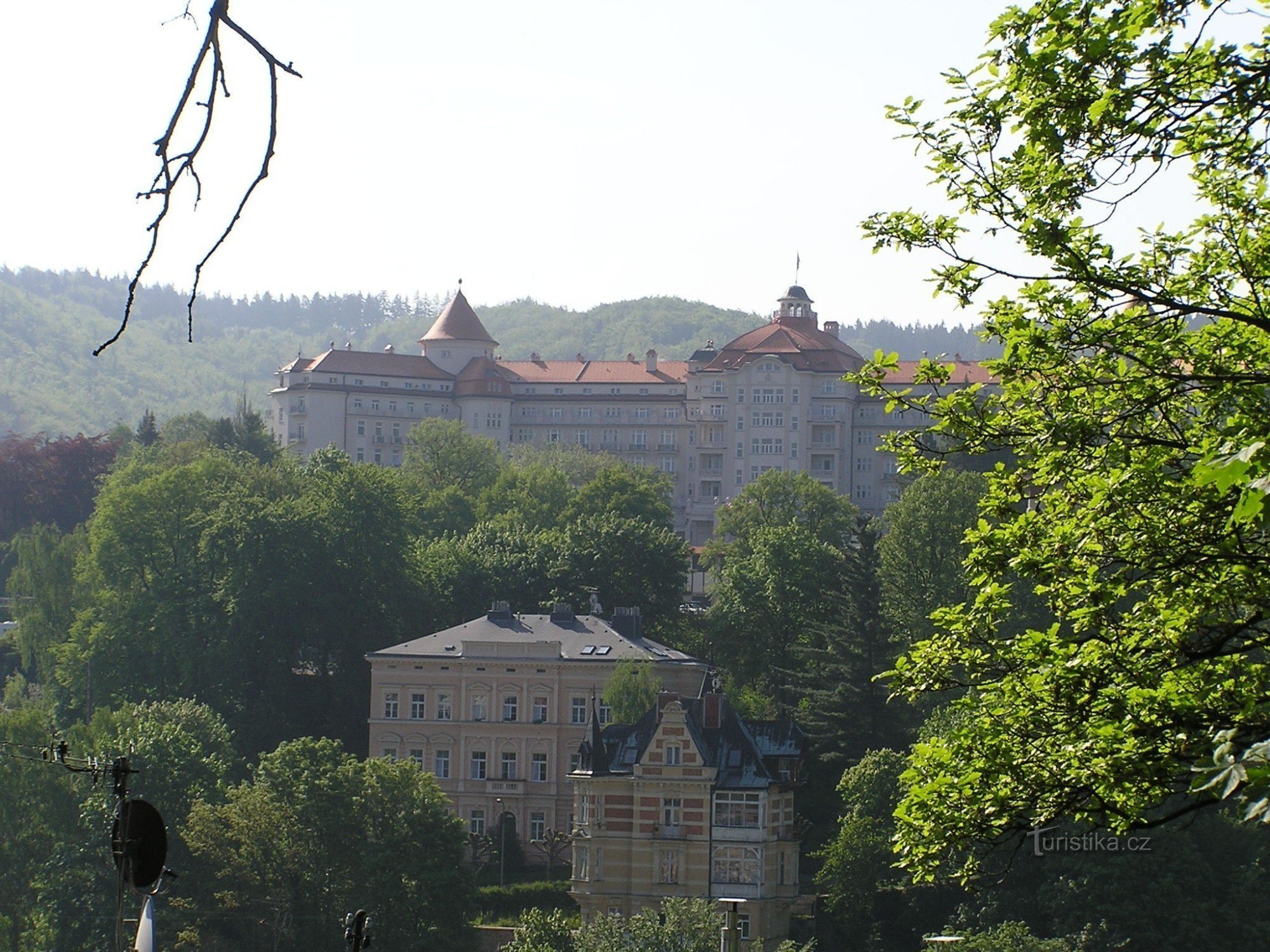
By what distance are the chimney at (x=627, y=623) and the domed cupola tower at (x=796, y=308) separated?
75.2 meters

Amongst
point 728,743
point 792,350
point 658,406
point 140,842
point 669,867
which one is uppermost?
point 792,350

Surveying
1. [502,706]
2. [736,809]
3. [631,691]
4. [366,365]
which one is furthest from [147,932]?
[366,365]

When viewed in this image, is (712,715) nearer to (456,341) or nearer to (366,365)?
(366,365)

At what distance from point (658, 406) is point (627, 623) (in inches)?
2984

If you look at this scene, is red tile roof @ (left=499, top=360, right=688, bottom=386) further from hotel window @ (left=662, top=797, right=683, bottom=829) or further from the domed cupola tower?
hotel window @ (left=662, top=797, right=683, bottom=829)

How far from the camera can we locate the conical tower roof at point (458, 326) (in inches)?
6407

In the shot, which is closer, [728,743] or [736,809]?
[736,809]

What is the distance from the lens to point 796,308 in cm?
15638

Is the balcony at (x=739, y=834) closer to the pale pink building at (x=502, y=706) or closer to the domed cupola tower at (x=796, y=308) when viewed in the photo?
the pale pink building at (x=502, y=706)

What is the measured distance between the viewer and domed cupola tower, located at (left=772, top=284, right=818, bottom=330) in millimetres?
155125

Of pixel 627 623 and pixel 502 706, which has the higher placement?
pixel 627 623

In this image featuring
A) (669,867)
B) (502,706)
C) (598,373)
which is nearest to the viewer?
(669,867)

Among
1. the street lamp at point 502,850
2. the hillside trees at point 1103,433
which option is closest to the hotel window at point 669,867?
the street lamp at point 502,850

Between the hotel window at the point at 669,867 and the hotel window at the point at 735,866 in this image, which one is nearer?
the hotel window at the point at 735,866
